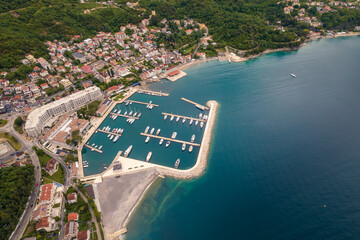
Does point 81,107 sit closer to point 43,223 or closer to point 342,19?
point 43,223

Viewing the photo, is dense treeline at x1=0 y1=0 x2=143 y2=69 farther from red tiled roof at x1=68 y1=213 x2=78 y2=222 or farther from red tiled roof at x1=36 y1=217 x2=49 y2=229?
red tiled roof at x1=68 y1=213 x2=78 y2=222

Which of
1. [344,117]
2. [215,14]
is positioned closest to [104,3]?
[215,14]

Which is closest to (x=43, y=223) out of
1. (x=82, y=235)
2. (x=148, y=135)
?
(x=82, y=235)

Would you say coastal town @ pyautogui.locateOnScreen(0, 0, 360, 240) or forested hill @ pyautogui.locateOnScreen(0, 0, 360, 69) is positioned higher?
forested hill @ pyautogui.locateOnScreen(0, 0, 360, 69)

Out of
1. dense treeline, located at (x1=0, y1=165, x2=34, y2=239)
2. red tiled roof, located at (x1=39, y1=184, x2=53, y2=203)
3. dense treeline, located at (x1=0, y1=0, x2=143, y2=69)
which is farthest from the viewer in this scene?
dense treeline, located at (x1=0, y1=0, x2=143, y2=69)

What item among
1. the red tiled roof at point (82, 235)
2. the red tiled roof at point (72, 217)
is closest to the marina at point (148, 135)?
the red tiled roof at point (72, 217)

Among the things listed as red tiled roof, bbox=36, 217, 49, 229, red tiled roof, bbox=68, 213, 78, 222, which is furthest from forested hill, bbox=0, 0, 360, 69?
red tiled roof, bbox=68, 213, 78, 222

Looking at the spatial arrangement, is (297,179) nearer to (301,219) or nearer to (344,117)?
(301,219)

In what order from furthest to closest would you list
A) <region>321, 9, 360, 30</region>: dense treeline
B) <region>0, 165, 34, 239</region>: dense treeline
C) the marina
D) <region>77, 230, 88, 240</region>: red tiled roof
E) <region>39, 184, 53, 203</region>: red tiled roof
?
<region>321, 9, 360, 30</region>: dense treeline
the marina
<region>39, 184, 53, 203</region>: red tiled roof
<region>0, 165, 34, 239</region>: dense treeline
<region>77, 230, 88, 240</region>: red tiled roof
